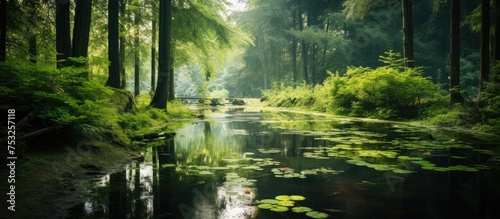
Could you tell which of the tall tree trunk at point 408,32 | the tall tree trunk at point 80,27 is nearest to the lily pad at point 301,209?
the tall tree trunk at point 80,27

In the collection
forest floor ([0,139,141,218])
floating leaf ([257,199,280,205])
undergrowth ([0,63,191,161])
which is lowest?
floating leaf ([257,199,280,205])

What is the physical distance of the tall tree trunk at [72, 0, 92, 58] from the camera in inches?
316

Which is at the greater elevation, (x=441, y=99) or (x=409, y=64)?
(x=409, y=64)

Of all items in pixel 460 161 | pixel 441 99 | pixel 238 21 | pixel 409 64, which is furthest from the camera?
pixel 238 21

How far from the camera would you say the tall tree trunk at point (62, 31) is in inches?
304

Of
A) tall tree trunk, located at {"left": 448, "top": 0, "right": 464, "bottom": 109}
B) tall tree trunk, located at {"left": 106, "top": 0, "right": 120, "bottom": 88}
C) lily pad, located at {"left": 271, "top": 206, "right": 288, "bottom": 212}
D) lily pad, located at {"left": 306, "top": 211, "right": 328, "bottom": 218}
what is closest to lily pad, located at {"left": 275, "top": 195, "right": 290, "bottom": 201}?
lily pad, located at {"left": 271, "top": 206, "right": 288, "bottom": 212}

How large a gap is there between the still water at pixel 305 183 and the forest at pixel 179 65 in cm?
89

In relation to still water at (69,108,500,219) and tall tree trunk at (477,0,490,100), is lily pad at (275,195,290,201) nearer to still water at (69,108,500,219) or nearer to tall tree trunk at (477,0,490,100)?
still water at (69,108,500,219)

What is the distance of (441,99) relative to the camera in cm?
1216

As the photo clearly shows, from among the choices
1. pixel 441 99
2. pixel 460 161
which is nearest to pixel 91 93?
pixel 460 161

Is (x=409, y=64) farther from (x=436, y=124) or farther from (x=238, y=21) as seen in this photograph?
(x=238, y=21)

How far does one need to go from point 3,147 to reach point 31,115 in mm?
744

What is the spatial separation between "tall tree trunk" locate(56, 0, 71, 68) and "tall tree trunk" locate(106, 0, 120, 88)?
109 inches

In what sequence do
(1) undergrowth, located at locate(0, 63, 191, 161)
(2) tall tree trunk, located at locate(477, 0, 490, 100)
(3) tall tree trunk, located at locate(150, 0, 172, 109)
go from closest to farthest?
(1) undergrowth, located at locate(0, 63, 191, 161)
(2) tall tree trunk, located at locate(477, 0, 490, 100)
(3) tall tree trunk, located at locate(150, 0, 172, 109)
